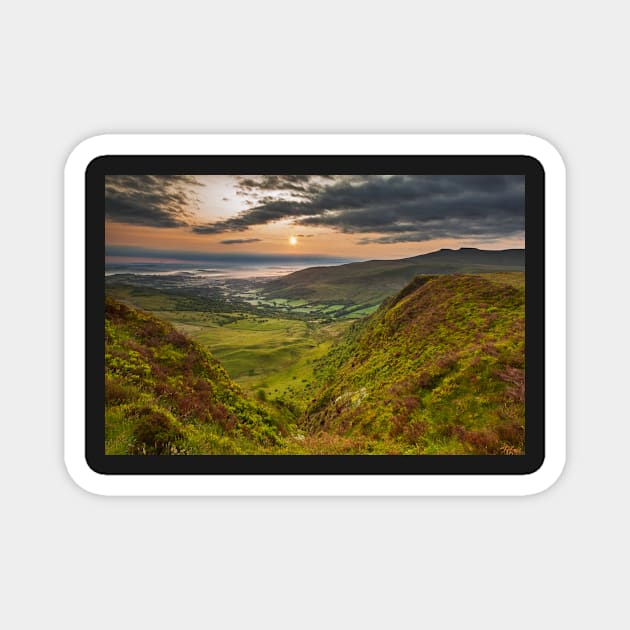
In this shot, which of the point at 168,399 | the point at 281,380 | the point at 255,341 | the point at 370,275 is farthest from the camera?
the point at 281,380

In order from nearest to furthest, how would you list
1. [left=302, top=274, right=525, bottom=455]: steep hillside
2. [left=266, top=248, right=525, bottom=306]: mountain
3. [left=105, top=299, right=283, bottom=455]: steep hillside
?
[left=105, top=299, right=283, bottom=455]: steep hillside < [left=302, top=274, right=525, bottom=455]: steep hillside < [left=266, top=248, right=525, bottom=306]: mountain

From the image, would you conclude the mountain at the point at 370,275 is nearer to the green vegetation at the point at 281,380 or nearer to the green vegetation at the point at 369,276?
the green vegetation at the point at 369,276

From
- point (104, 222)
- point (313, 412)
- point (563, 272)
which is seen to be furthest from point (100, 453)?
point (563, 272)

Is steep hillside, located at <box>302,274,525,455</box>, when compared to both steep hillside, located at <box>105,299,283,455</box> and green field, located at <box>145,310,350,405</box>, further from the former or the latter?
steep hillside, located at <box>105,299,283,455</box>

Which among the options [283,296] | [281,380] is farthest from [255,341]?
[281,380]

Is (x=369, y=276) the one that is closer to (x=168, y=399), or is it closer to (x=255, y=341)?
(x=255, y=341)

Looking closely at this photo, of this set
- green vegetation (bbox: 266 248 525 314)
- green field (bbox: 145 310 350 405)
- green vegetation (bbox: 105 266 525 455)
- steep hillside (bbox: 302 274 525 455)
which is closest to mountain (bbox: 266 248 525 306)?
green vegetation (bbox: 266 248 525 314)

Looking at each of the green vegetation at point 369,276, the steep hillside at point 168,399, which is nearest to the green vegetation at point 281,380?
the steep hillside at point 168,399
